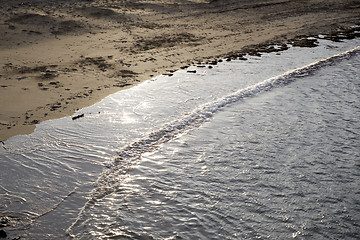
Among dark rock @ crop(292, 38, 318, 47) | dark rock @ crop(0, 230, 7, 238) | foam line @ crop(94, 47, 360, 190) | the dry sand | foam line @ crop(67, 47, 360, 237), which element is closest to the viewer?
dark rock @ crop(0, 230, 7, 238)

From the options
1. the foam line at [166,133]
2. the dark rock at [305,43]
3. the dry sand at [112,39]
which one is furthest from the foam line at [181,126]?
the dark rock at [305,43]

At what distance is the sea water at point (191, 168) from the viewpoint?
3854mm

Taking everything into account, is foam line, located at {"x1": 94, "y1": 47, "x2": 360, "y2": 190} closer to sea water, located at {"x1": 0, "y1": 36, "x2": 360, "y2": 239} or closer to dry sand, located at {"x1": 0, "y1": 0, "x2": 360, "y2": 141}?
sea water, located at {"x1": 0, "y1": 36, "x2": 360, "y2": 239}

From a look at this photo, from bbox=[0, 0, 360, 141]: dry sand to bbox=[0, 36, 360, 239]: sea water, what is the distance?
940mm

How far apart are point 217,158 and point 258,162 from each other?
69 cm

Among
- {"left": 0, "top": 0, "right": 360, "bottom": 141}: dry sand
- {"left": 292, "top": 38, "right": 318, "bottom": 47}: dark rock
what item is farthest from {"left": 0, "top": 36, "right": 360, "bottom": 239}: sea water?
{"left": 292, "top": 38, "right": 318, "bottom": 47}: dark rock

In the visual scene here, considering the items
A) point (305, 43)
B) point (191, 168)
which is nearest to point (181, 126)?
point (191, 168)

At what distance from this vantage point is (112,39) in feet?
38.2

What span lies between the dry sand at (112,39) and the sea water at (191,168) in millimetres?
940

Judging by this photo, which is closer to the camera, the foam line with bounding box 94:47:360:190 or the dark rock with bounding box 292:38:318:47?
the foam line with bounding box 94:47:360:190

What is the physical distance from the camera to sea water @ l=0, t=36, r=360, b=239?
152 inches

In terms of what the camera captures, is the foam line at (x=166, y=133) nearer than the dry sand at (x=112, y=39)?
Yes

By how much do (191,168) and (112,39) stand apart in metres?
8.17

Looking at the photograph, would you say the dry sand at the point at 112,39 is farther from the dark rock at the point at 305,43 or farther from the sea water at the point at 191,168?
the sea water at the point at 191,168
